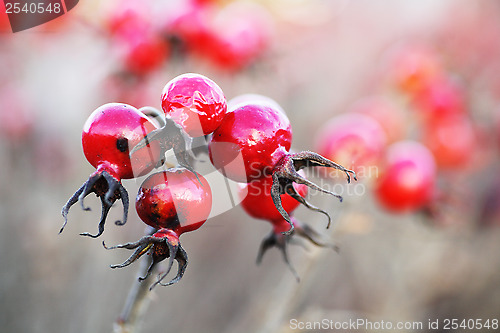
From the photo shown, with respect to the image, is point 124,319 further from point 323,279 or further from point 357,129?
point 323,279

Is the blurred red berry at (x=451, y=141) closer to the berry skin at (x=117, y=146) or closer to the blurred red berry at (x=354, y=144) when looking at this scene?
the blurred red berry at (x=354, y=144)

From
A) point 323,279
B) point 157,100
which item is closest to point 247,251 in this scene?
point 323,279

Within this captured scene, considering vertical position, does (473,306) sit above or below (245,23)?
below

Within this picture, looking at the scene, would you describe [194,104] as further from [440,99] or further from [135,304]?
[440,99]

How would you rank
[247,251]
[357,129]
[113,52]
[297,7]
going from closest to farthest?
[357,129] < [113,52] < [297,7] < [247,251]

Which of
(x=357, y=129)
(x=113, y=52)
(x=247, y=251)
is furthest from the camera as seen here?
(x=247, y=251)

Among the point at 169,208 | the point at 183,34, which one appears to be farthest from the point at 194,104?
the point at 183,34
